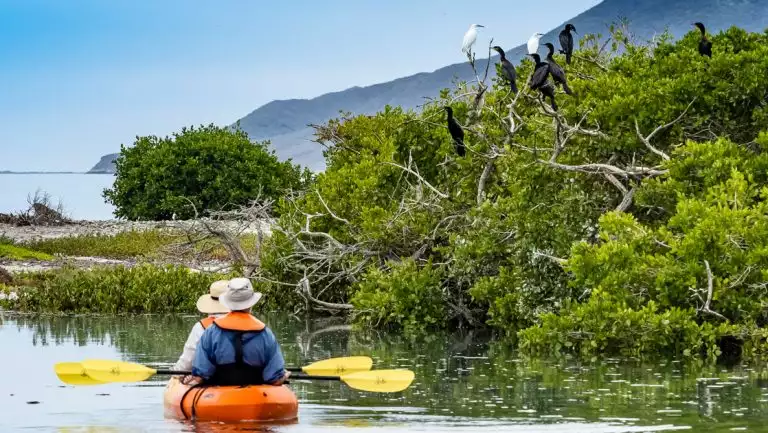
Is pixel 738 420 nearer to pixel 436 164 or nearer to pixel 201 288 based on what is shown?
pixel 436 164

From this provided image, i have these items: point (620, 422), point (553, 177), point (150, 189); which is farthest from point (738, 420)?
point (150, 189)

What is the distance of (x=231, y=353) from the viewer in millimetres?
14430

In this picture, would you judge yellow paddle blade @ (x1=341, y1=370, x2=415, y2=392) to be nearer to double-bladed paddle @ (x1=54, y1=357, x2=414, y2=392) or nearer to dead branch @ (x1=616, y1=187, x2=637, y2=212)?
double-bladed paddle @ (x1=54, y1=357, x2=414, y2=392)

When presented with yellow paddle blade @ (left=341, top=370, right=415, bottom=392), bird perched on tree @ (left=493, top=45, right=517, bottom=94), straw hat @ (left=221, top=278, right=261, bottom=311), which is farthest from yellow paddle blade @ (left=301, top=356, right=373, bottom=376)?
bird perched on tree @ (left=493, top=45, right=517, bottom=94)

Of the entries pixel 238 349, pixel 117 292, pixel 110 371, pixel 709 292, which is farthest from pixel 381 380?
pixel 117 292

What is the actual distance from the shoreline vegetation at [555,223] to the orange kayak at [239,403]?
20.3 feet

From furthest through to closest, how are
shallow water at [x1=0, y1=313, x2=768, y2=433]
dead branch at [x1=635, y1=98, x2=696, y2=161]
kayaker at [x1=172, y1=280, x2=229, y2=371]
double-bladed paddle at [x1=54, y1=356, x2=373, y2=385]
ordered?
dead branch at [x1=635, y1=98, x2=696, y2=161] → double-bladed paddle at [x1=54, y1=356, x2=373, y2=385] → kayaker at [x1=172, y1=280, x2=229, y2=371] → shallow water at [x1=0, y1=313, x2=768, y2=433]

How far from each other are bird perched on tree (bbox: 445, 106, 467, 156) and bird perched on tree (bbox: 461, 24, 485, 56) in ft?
3.70

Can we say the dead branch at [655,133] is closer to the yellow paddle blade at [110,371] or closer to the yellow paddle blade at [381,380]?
the yellow paddle blade at [381,380]

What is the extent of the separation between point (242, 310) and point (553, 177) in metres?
8.91

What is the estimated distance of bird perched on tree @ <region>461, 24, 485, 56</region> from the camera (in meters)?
24.7

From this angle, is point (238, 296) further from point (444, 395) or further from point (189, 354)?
point (444, 395)

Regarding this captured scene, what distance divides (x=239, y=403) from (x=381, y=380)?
86.3 inches

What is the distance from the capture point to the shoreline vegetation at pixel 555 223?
1936 cm
